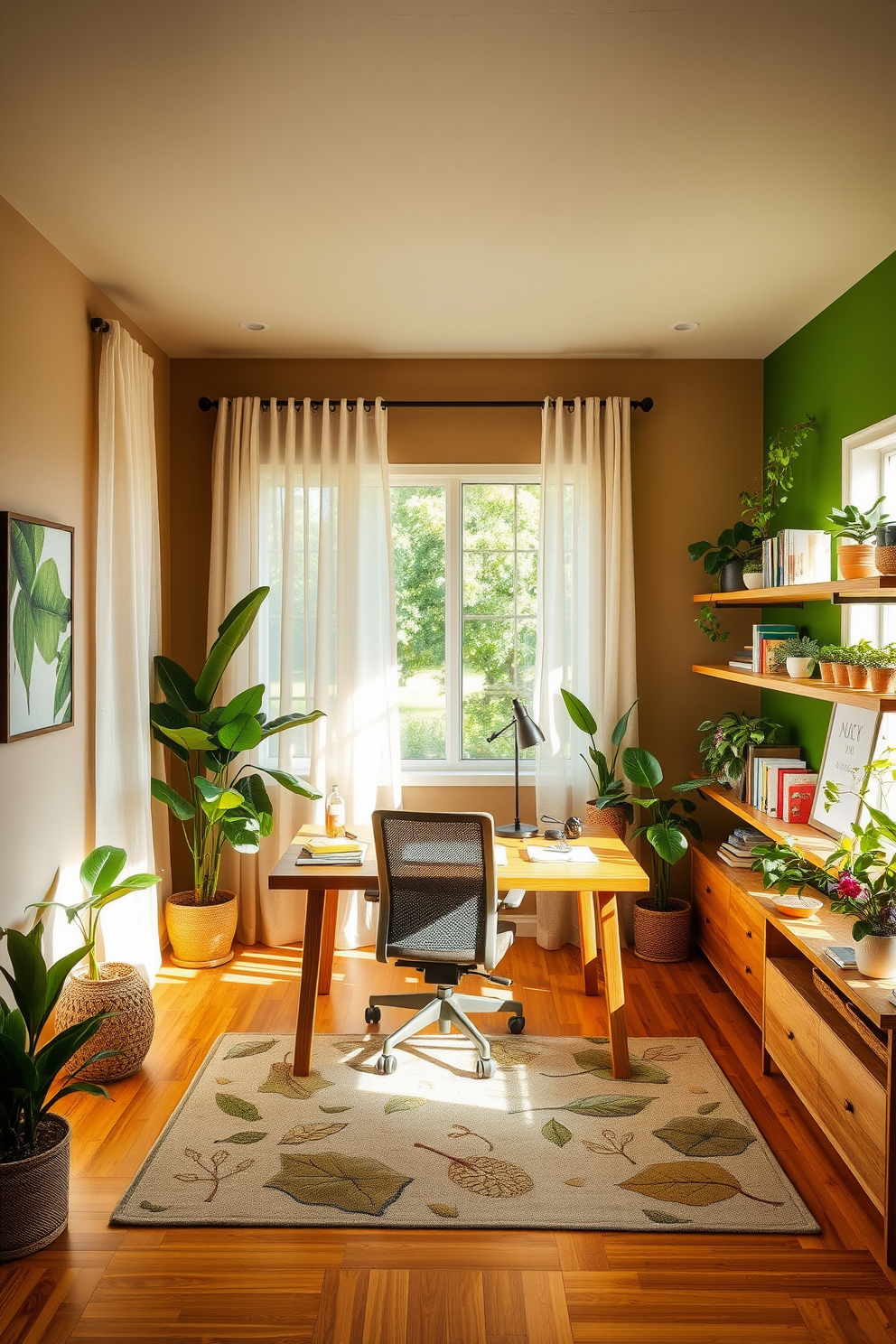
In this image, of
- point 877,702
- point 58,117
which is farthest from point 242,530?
point 877,702

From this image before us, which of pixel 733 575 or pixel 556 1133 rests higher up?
pixel 733 575

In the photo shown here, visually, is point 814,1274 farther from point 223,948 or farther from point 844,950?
point 223,948

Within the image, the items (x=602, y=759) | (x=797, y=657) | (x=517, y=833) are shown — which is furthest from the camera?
(x=602, y=759)

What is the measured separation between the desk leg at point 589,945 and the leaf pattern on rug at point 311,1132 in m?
1.32

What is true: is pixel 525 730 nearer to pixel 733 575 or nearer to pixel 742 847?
pixel 742 847

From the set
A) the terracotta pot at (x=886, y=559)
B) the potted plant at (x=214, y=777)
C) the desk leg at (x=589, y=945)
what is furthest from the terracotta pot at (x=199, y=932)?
the terracotta pot at (x=886, y=559)

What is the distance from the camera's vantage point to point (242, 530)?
447cm

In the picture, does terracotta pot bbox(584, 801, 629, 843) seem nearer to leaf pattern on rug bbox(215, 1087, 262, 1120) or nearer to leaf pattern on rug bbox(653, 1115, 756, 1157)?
leaf pattern on rug bbox(653, 1115, 756, 1157)

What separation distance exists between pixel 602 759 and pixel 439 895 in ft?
5.23

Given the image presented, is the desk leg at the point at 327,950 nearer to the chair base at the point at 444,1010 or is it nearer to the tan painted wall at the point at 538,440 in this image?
the chair base at the point at 444,1010

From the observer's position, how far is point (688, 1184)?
253 centimetres

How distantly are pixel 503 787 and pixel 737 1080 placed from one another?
186cm

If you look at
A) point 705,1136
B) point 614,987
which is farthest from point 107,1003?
point 705,1136

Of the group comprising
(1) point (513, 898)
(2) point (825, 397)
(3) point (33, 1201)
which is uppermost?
(2) point (825, 397)
